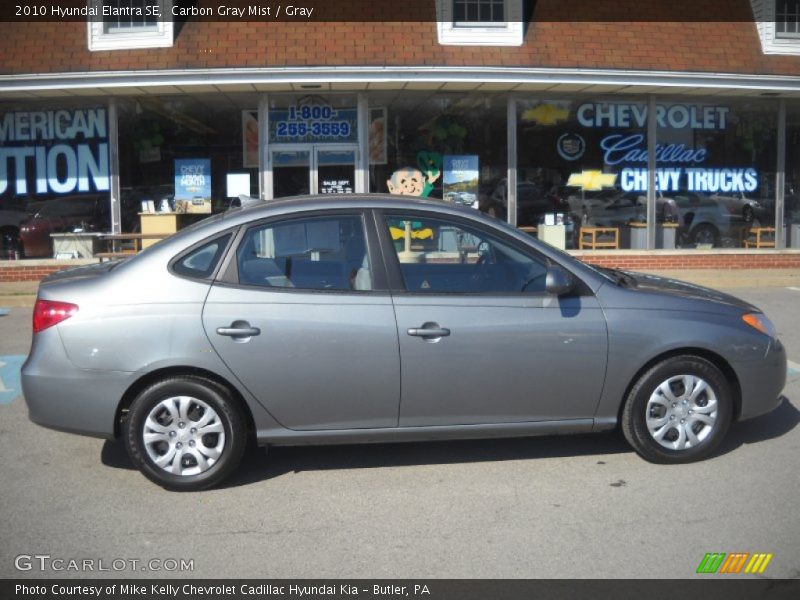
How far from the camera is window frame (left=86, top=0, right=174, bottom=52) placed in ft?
45.0

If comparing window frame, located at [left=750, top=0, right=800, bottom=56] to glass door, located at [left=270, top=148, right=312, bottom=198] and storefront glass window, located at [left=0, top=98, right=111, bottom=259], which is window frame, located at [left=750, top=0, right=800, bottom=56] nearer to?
glass door, located at [left=270, top=148, right=312, bottom=198]

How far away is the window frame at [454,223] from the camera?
17.1ft

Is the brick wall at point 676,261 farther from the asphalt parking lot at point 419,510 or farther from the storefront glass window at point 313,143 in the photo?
the asphalt parking lot at point 419,510

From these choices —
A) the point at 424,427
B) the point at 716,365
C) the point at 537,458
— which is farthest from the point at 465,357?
the point at 716,365

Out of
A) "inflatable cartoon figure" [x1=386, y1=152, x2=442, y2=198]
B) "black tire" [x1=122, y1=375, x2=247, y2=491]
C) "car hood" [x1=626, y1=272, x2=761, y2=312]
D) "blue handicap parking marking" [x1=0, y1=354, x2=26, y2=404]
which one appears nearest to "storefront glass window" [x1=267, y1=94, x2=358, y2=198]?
"inflatable cartoon figure" [x1=386, y1=152, x2=442, y2=198]

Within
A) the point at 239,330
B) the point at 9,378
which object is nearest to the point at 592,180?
the point at 9,378

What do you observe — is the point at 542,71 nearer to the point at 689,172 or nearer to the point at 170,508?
the point at 689,172

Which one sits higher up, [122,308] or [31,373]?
[122,308]

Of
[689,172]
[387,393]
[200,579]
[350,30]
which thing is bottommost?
[200,579]

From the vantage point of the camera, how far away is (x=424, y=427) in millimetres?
5223

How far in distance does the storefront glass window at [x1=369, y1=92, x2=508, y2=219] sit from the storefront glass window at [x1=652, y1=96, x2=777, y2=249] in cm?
248

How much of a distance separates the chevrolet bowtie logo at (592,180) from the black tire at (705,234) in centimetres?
181

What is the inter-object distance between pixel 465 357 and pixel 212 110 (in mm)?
10534

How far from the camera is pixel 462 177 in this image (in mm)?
14742
